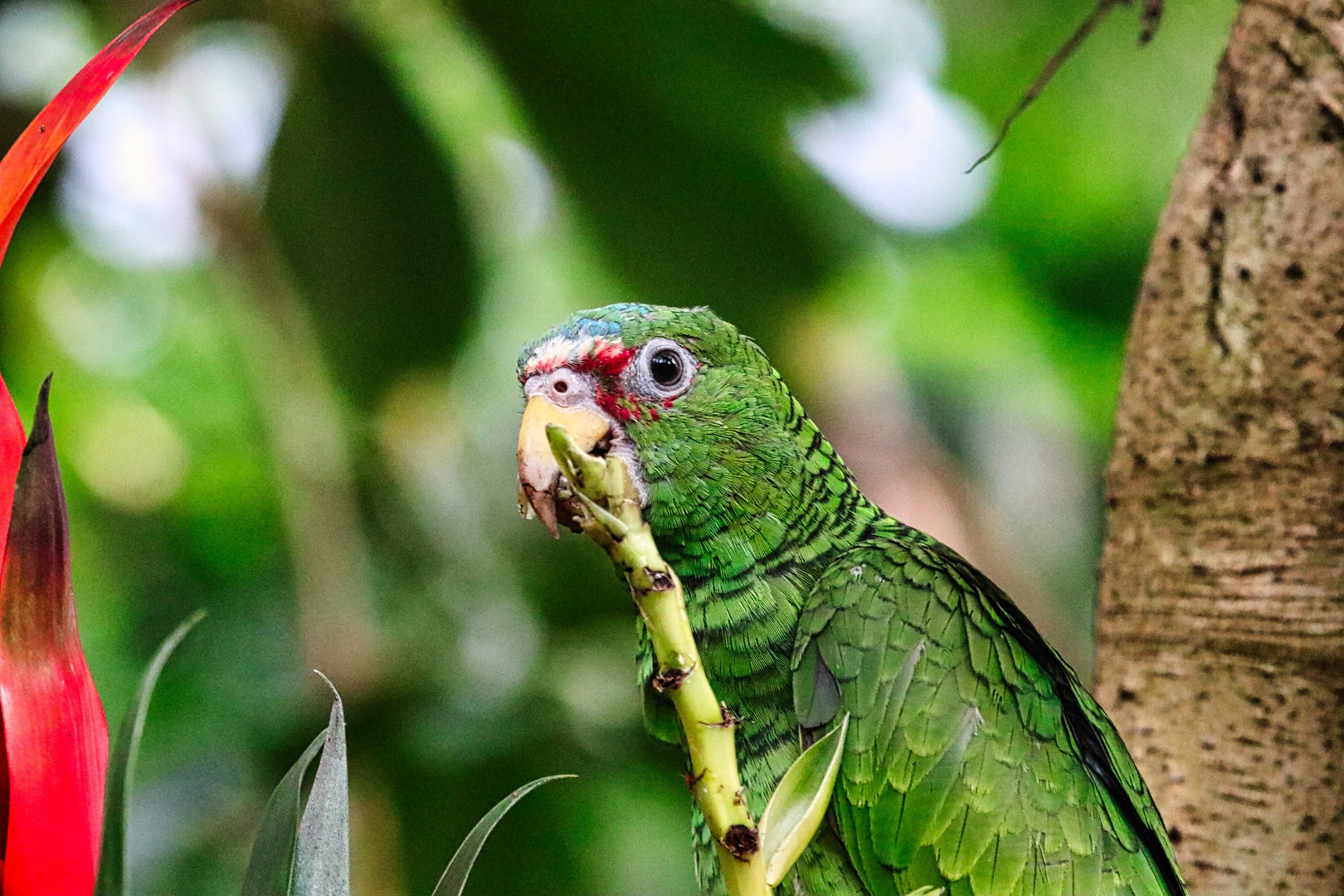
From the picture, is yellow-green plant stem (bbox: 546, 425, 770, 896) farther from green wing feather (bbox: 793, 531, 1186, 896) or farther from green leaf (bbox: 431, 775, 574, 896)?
green wing feather (bbox: 793, 531, 1186, 896)

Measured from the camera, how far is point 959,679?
1178 millimetres

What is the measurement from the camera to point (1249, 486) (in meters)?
1.39

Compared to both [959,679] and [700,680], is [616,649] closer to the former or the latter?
[959,679]

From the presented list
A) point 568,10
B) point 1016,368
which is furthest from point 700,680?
point 1016,368

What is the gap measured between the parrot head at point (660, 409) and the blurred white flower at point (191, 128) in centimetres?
165

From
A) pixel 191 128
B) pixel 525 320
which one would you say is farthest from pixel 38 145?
pixel 525 320

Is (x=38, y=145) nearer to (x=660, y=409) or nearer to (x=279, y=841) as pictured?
(x=279, y=841)

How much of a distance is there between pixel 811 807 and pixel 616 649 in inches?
93.4

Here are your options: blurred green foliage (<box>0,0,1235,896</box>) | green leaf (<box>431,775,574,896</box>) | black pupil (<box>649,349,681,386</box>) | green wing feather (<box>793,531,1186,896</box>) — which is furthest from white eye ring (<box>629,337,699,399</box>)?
blurred green foliage (<box>0,0,1235,896</box>)

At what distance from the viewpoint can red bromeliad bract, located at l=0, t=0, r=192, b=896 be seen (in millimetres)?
628

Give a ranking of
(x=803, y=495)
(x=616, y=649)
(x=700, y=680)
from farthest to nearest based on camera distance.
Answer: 1. (x=616, y=649)
2. (x=803, y=495)
3. (x=700, y=680)

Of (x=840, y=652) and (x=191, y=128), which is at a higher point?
(x=191, y=128)

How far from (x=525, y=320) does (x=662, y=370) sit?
2477mm

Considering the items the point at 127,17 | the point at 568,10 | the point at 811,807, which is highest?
the point at 568,10
